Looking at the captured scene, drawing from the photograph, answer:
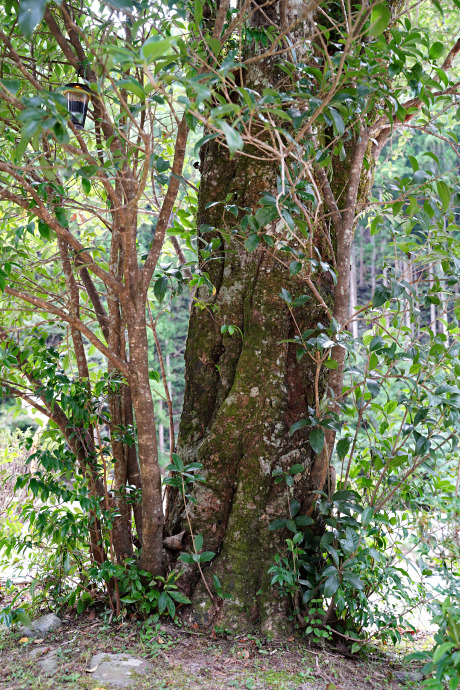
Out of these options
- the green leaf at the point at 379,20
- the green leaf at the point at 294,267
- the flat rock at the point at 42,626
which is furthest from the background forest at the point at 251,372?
the green leaf at the point at 379,20

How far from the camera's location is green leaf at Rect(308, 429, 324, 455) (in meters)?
1.70

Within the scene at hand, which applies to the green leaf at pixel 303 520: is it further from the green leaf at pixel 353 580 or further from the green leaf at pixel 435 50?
the green leaf at pixel 435 50

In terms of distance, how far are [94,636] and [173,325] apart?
45.2 ft

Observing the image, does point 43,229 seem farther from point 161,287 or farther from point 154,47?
point 154,47

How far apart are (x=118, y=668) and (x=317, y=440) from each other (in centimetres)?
91

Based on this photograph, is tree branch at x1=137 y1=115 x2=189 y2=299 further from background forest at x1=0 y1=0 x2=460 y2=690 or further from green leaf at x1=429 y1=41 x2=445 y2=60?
green leaf at x1=429 y1=41 x2=445 y2=60

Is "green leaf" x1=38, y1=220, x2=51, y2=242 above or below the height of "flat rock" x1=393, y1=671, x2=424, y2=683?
above

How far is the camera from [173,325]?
50.8ft

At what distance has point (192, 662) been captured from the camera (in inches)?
66.1

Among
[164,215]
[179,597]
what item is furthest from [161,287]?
[179,597]

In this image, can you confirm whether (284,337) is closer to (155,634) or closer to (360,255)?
(155,634)

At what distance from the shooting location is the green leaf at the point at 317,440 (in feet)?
5.57

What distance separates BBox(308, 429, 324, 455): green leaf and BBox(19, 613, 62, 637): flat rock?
1197 millimetres

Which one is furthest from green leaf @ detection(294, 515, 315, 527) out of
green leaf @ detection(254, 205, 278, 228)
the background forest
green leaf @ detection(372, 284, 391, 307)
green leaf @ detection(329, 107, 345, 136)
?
green leaf @ detection(329, 107, 345, 136)
